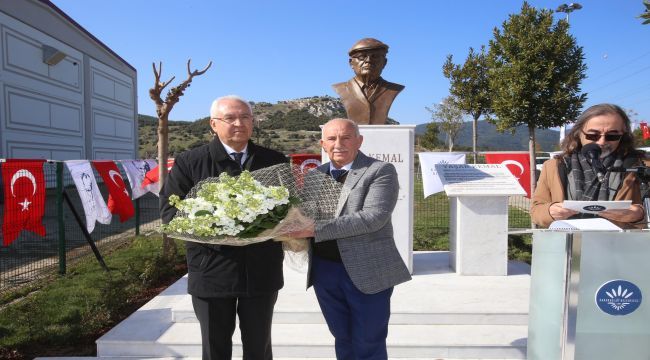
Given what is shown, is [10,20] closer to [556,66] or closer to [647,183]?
[556,66]

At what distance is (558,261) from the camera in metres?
1.91

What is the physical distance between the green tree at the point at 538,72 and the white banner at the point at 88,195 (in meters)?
9.69

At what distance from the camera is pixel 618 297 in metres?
1.80

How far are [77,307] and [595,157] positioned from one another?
5.16 meters

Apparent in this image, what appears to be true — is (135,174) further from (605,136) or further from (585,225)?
(585,225)

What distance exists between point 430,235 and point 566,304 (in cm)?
722

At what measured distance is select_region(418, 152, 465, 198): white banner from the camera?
7.21 metres

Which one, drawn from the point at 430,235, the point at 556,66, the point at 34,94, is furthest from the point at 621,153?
the point at 34,94

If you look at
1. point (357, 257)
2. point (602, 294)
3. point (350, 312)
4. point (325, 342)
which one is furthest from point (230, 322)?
point (602, 294)

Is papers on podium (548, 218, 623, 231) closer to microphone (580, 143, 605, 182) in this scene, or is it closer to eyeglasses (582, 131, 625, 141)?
microphone (580, 143, 605, 182)

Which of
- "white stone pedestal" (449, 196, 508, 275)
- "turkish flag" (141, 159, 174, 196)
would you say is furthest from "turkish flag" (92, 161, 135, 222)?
"white stone pedestal" (449, 196, 508, 275)

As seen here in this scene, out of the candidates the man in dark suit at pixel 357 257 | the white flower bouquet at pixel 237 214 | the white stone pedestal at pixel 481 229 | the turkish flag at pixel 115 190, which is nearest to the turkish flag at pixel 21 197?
the turkish flag at pixel 115 190

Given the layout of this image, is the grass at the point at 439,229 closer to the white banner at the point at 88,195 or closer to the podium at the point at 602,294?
the white banner at the point at 88,195

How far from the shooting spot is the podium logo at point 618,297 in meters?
1.79
